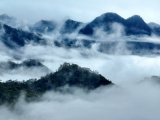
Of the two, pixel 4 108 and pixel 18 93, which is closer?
pixel 4 108

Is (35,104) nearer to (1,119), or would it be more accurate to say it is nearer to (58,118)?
(58,118)

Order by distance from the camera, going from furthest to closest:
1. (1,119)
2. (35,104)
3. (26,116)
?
(35,104) < (26,116) < (1,119)

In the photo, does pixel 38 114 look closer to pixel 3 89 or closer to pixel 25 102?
pixel 25 102

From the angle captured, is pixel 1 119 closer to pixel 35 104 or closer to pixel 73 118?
pixel 35 104

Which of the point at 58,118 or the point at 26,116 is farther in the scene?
the point at 58,118

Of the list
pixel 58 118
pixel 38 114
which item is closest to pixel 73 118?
pixel 58 118

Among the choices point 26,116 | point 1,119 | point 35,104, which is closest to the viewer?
point 1,119

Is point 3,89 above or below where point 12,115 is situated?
above

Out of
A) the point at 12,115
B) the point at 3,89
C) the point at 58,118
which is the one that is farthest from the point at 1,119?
the point at 58,118
